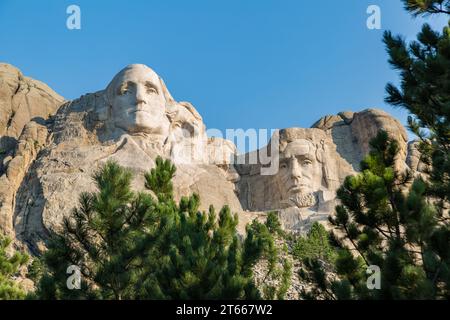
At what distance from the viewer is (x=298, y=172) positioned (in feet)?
66.0

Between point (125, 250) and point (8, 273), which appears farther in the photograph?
point (8, 273)

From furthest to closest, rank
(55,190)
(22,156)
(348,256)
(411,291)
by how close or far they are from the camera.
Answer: (22,156) → (55,190) → (348,256) → (411,291)

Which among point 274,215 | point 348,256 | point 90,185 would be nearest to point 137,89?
point 90,185

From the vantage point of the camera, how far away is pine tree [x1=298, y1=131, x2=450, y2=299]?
6.86m

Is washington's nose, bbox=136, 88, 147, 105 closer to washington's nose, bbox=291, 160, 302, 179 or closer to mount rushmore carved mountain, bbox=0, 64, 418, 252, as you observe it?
mount rushmore carved mountain, bbox=0, 64, 418, 252

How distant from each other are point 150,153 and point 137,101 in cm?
146

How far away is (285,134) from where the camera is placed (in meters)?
21.0

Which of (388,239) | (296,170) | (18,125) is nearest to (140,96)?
(296,170)

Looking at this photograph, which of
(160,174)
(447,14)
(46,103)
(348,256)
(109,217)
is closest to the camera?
(348,256)

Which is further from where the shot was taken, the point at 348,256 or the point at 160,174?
the point at 160,174

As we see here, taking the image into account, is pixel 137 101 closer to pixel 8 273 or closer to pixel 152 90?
pixel 152 90

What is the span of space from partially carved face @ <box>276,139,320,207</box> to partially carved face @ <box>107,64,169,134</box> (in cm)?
390

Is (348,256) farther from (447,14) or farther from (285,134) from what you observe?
(285,134)
